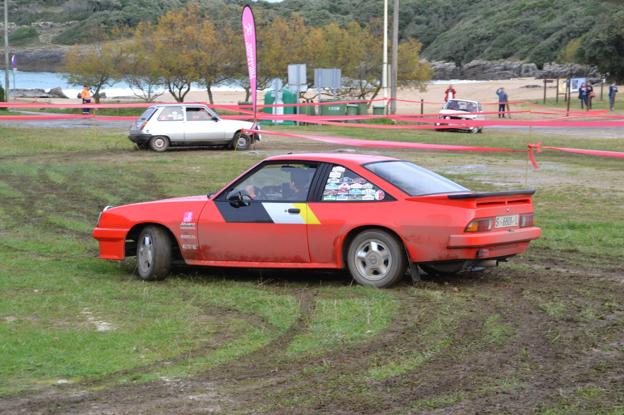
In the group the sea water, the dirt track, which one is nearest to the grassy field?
the dirt track

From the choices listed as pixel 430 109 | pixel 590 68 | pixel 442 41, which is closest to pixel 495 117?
pixel 430 109

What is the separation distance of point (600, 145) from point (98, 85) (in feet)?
131

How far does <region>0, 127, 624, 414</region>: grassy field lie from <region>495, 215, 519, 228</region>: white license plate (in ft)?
1.92

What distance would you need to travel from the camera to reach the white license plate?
981 centimetres

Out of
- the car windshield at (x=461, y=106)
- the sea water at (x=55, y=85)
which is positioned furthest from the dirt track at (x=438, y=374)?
the sea water at (x=55, y=85)

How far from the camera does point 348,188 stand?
10.1 meters

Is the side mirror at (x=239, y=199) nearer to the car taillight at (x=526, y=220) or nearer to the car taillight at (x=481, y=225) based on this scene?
the car taillight at (x=481, y=225)

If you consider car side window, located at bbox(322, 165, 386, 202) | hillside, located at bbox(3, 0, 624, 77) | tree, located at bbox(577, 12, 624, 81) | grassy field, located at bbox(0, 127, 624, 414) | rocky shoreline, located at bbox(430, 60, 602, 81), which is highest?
hillside, located at bbox(3, 0, 624, 77)

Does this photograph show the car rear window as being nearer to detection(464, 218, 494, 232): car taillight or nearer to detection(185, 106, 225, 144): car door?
detection(185, 106, 225, 144): car door

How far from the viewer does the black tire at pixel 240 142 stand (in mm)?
29328

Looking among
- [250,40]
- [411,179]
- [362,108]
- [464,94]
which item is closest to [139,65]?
[362,108]

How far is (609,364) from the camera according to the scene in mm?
7043

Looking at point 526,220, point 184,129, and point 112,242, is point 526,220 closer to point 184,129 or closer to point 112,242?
point 112,242

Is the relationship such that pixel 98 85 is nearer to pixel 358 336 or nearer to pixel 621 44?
pixel 621 44
